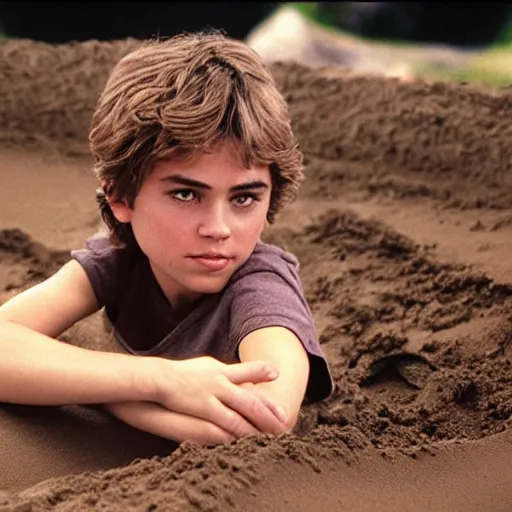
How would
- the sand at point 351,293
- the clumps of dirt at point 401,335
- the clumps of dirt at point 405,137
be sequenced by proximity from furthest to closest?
the clumps of dirt at point 405,137, the clumps of dirt at point 401,335, the sand at point 351,293

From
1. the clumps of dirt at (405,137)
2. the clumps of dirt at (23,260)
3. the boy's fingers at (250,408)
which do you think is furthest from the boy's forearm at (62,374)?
the clumps of dirt at (405,137)

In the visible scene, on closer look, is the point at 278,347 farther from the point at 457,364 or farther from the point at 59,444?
the point at 457,364

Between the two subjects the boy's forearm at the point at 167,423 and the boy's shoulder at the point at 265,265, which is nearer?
the boy's forearm at the point at 167,423

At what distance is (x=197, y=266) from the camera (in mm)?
1738

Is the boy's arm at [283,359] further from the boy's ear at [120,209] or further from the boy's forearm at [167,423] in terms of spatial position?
the boy's ear at [120,209]

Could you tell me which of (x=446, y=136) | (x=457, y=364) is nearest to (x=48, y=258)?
(x=457, y=364)

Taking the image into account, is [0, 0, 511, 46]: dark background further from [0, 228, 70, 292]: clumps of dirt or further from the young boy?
the young boy

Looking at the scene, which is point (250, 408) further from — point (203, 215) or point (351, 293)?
point (351, 293)

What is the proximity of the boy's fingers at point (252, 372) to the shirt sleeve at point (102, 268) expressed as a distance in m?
0.51

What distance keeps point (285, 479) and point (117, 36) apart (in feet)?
15.2

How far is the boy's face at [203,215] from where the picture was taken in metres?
1.67

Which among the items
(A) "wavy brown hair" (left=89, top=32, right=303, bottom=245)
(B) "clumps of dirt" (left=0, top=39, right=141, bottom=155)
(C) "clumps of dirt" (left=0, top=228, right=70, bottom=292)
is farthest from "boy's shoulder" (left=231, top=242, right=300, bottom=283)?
(B) "clumps of dirt" (left=0, top=39, right=141, bottom=155)

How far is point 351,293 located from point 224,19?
3516 millimetres

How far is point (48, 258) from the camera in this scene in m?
2.73
